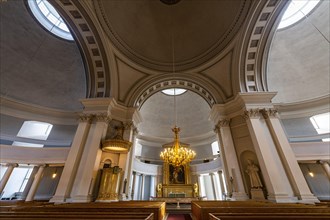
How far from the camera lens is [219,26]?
824 centimetres

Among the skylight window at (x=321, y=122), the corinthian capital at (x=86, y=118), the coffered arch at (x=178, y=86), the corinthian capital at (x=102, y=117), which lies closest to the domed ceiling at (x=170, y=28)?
the coffered arch at (x=178, y=86)

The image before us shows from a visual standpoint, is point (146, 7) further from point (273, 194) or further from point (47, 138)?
point (47, 138)

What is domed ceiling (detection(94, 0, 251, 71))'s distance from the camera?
301 inches

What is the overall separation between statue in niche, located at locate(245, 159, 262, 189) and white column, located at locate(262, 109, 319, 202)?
3.60 feet

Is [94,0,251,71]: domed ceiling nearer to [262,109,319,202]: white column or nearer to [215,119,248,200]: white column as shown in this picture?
[215,119,248,200]: white column

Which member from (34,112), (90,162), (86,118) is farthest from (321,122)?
(34,112)

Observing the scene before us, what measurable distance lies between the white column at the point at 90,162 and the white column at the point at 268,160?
7.08m

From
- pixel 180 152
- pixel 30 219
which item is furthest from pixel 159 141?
pixel 30 219

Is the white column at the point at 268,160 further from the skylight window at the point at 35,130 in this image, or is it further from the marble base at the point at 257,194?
the skylight window at the point at 35,130

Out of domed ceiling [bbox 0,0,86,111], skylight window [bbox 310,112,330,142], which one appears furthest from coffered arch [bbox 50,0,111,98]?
skylight window [bbox 310,112,330,142]

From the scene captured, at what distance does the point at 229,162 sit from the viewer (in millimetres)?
7422

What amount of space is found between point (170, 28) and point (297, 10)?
777cm

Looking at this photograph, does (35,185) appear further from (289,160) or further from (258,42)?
(258,42)

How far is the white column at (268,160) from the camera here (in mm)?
5750
